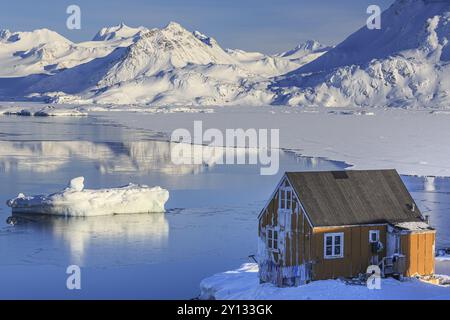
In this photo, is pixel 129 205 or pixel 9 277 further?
pixel 129 205

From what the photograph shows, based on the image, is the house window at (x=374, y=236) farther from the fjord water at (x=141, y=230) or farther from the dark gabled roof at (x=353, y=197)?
the fjord water at (x=141, y=230)

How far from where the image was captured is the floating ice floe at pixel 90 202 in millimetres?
36844

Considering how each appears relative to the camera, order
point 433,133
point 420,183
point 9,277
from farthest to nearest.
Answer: point 433,133 → point 420,183 → point 9,277

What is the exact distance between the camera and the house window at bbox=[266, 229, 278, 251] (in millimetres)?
24328

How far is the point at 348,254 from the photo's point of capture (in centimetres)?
2353

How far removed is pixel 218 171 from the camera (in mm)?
53906

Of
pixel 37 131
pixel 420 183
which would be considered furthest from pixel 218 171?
pixel 37 131

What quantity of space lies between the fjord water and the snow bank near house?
1.00 m

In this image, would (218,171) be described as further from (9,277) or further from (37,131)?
(37,131)

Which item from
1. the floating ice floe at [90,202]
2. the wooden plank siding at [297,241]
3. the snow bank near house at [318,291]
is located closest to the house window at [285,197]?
the wooden plank siding at [297,241]

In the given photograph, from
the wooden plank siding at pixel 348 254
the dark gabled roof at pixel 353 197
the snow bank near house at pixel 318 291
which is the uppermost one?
the dark gabled roof at pixel 353 197

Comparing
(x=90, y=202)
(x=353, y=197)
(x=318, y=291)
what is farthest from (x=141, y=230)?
(x=318, y=291)

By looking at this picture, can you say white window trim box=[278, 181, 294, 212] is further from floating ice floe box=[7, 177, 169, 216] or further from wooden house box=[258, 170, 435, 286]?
floating ice floe box=[7, 177, 169, 216]

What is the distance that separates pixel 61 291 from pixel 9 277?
2435 mm
